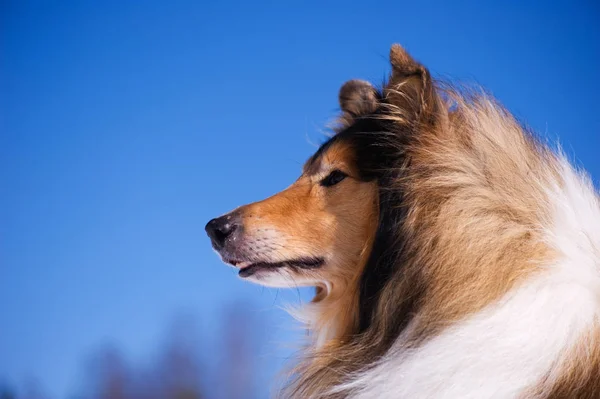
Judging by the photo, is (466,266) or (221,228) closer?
(466,266)

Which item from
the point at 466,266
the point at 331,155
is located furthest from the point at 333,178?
the point at 466,266

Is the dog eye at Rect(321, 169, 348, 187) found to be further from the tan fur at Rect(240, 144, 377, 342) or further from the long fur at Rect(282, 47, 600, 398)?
the long fur at Rect(282, 47, 600, 398)

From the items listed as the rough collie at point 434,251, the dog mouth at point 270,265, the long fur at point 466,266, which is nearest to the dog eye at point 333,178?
the rough collie at point 434,251

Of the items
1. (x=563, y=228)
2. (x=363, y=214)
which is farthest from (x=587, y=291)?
(x=363, y=214)

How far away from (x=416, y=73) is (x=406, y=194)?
422 millimetres

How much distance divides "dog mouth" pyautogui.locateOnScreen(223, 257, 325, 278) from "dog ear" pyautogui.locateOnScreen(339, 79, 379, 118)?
2.52 feet

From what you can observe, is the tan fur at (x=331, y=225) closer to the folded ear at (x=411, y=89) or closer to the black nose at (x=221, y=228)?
the black nose at (x=221, y=228)

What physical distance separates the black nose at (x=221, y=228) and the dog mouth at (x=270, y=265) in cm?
9

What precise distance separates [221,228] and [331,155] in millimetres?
529

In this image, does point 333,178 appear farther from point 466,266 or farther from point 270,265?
point 466,266

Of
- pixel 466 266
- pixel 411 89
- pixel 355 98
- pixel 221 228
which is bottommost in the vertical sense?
pixel 466 266

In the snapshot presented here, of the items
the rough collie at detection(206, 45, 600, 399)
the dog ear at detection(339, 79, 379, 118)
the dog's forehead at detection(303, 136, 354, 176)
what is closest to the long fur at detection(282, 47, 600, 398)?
the rough collie at detection(206, 45, 600, 399)

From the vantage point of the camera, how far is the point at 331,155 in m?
2.73

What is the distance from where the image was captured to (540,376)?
200 centimetres
